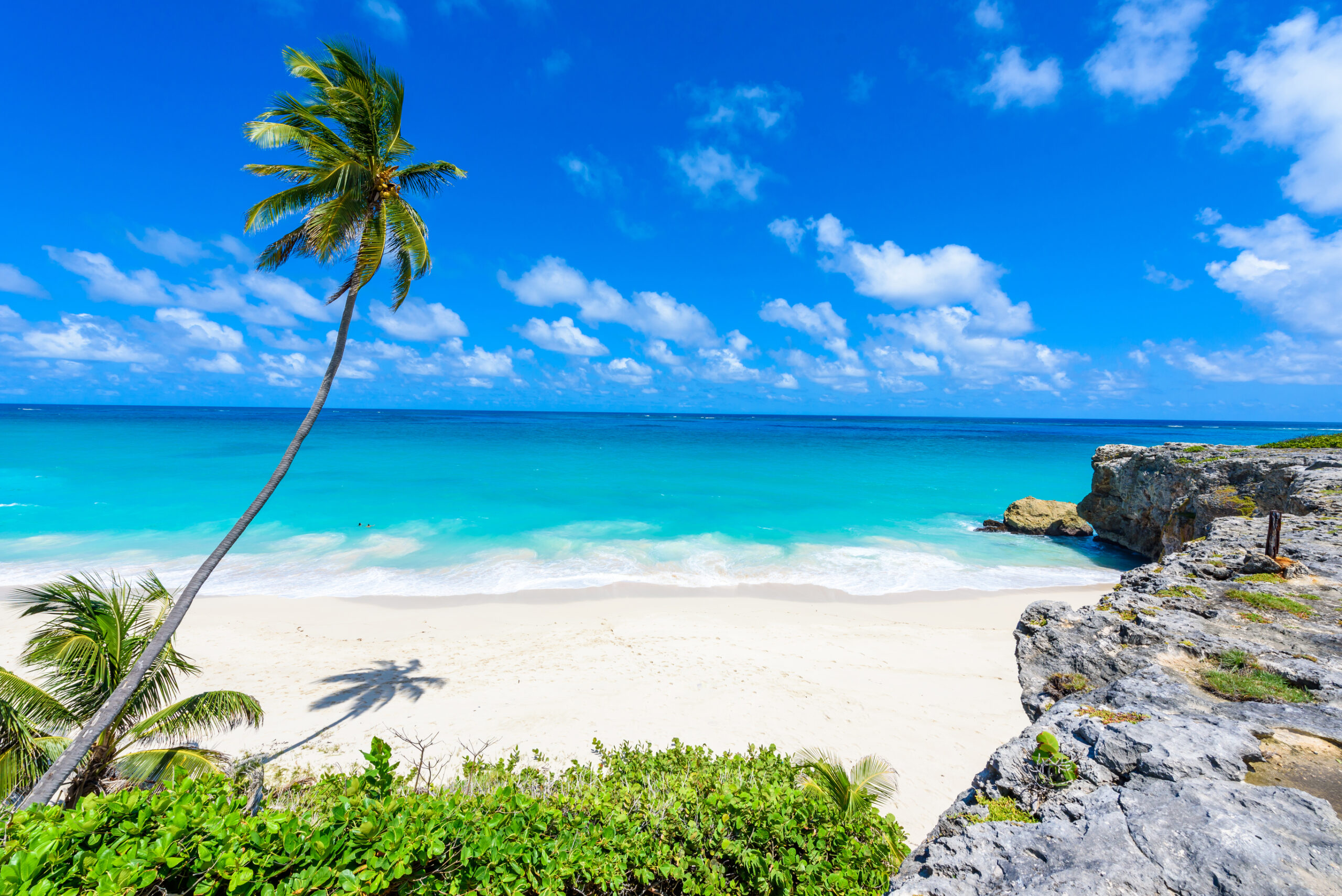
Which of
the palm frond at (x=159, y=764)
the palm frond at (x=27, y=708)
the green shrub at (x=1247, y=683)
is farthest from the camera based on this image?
the palm frond at (x=159, y=764)

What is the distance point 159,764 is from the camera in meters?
6.80

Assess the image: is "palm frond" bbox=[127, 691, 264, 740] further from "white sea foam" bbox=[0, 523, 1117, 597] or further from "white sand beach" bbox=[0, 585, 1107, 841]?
"white sea foam" bbox=[0, 523, 1117, 597]

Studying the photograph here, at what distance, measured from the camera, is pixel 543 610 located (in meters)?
15.7

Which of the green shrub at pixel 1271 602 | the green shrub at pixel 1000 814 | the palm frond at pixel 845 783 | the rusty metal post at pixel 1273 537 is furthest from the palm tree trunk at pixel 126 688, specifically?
the rusty metal post at pixel 1273 537

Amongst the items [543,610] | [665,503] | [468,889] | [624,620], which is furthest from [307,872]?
[665,503]

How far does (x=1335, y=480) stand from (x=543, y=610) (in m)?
20.9

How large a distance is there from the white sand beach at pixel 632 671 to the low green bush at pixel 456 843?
365 centimetres

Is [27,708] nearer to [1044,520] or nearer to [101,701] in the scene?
[101,701]

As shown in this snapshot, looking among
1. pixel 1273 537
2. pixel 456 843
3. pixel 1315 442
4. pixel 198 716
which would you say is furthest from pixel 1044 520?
pixel 198 716

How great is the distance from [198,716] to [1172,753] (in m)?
10.9

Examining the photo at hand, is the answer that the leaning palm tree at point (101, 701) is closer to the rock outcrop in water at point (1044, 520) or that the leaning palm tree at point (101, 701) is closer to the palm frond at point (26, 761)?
the palm frond at point (26, 761)

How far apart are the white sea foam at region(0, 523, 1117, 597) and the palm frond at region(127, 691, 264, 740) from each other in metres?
9.50

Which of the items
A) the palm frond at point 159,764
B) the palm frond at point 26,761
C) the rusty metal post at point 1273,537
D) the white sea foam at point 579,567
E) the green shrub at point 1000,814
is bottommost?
the white sea foam at point 579,567

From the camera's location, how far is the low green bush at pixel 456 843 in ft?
10.2
